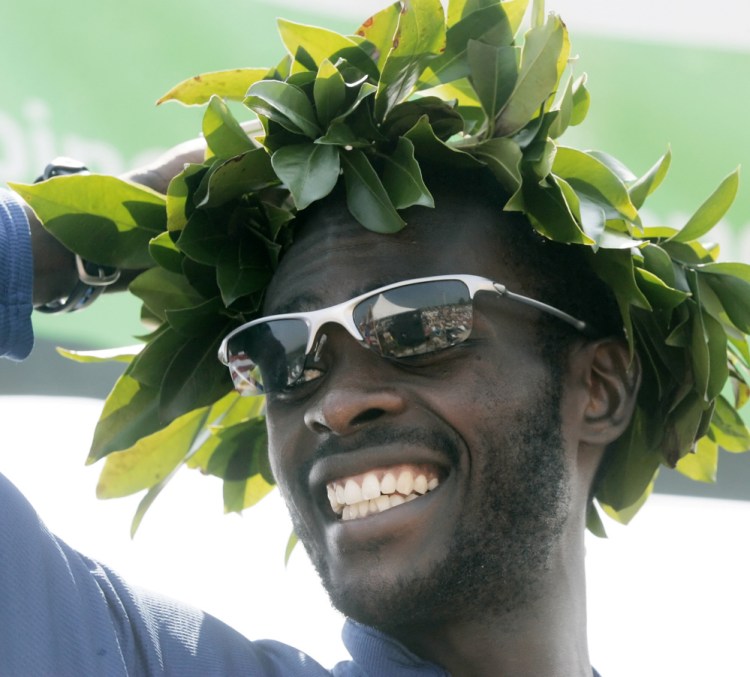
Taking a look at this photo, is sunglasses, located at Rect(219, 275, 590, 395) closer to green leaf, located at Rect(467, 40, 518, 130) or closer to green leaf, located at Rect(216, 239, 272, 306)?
green leaf, located at Rect(216, 239, 272, 306)

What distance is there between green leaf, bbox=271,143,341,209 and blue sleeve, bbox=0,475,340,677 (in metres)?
0.87

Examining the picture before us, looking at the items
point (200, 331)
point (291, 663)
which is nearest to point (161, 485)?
point (200, 331)

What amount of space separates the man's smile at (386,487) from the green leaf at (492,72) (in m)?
0.86

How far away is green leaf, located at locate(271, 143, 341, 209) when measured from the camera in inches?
109

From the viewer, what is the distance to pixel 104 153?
201 inches

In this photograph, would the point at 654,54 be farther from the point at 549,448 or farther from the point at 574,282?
the point at 549,448

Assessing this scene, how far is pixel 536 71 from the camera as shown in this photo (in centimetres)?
291

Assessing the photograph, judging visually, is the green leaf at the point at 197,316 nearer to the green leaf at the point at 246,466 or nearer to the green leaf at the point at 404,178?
the green leaf at the point at 246,466

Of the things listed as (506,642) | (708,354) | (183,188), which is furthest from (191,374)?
(708,354)

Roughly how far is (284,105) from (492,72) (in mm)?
491

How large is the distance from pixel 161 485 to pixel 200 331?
50 cm

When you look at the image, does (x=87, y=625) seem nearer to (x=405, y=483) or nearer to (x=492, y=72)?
(x=405, y=483)

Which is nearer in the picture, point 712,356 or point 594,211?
point 594,211

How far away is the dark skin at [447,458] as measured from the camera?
2.84 m
